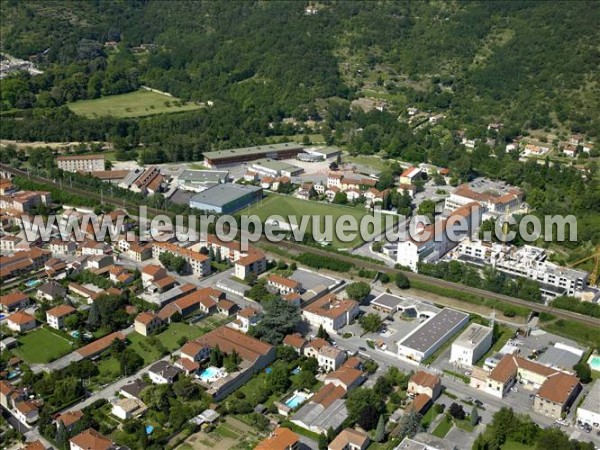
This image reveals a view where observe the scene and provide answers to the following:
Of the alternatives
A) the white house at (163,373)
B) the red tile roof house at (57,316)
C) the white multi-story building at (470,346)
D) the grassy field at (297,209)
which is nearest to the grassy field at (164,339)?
the white house at (163,373)

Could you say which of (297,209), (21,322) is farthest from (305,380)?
(297,209)

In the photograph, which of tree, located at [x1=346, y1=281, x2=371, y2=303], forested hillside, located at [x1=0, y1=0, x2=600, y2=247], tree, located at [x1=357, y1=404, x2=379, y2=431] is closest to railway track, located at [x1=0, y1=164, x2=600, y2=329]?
tree, located at [x1=346, y1=281, x2=371, y2=303]

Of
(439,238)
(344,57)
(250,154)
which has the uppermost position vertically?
(344,57)

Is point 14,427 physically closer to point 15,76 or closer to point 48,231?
point 48,231

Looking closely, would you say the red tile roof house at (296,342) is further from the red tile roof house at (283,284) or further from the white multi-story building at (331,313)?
the red tile roof house at (283,284)

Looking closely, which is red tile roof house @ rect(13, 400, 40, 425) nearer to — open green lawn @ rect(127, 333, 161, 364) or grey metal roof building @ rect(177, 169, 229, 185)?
open green lawn @ rect(127, 333, 161, 364)

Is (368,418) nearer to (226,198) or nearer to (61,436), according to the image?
(61,436)
